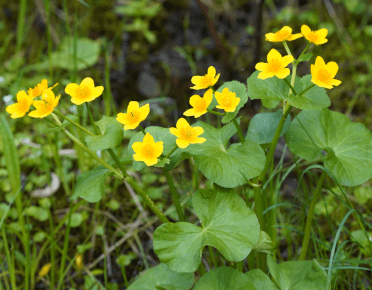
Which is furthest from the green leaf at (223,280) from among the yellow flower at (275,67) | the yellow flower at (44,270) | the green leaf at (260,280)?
the yellow flower at (44,270)

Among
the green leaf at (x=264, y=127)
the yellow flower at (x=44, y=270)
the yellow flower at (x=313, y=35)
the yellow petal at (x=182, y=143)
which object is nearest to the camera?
the yellow petal at (x=182, y=143)

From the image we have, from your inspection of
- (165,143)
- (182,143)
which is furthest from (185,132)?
(165,143)

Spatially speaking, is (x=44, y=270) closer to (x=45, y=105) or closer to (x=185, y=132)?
(x=45, y=105)

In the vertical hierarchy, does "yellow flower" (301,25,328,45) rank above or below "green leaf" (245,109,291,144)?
above

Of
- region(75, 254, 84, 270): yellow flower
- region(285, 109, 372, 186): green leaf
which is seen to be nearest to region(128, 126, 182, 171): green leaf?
region(285, 109, 372, 186): green leaf

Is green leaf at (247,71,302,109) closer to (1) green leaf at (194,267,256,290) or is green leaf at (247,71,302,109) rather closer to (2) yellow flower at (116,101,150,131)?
(2) yellow flower at (116,101,150,131)

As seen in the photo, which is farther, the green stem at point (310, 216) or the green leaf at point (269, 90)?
the green stem at point (310, 216)

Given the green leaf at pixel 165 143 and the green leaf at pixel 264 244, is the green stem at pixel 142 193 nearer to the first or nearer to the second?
the green leaf at pixel 165 143
